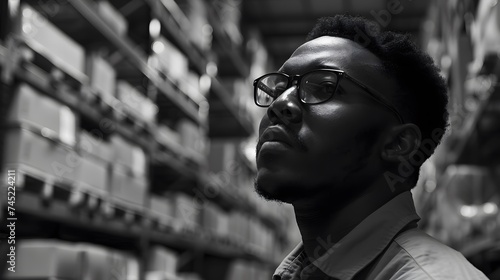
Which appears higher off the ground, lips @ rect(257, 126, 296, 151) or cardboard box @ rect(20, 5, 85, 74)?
cardboard box @ rect(20, 5, 85, 74)

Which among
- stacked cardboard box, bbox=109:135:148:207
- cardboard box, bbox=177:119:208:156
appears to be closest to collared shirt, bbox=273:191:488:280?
stacked cardboard box, bbox=109:135:148:207

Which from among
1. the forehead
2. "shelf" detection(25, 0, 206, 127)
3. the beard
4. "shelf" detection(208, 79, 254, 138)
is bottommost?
the beard

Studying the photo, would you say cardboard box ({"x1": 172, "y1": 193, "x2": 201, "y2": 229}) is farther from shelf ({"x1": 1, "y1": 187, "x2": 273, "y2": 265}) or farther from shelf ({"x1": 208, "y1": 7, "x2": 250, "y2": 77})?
shelf ({"x1": 208, "y1": 7, "x2": 250, "y2": 77})

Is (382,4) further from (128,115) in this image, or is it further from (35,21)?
(35,21)

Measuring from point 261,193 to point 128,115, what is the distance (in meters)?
3.48

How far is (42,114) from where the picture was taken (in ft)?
10.9

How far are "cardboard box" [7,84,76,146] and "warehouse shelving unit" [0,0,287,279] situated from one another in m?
0.03

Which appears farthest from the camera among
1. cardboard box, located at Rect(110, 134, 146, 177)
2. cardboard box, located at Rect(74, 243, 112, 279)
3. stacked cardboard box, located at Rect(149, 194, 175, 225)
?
stacked cardboard box, located at Rect(149, 194, 175, 225)

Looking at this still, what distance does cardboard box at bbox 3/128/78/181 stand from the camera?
307 cm

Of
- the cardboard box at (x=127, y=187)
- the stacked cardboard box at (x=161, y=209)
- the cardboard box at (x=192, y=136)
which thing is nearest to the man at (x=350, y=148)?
the cardboard box at (x=127, y=187)

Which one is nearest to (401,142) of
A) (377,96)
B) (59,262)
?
(377,96)

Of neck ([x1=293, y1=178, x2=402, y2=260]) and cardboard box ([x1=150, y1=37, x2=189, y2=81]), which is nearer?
neck ([x1=293, y1=178, x2=402, y2=260])

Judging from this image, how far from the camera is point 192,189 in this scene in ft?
22.3

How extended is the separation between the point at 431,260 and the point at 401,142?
30 cm
